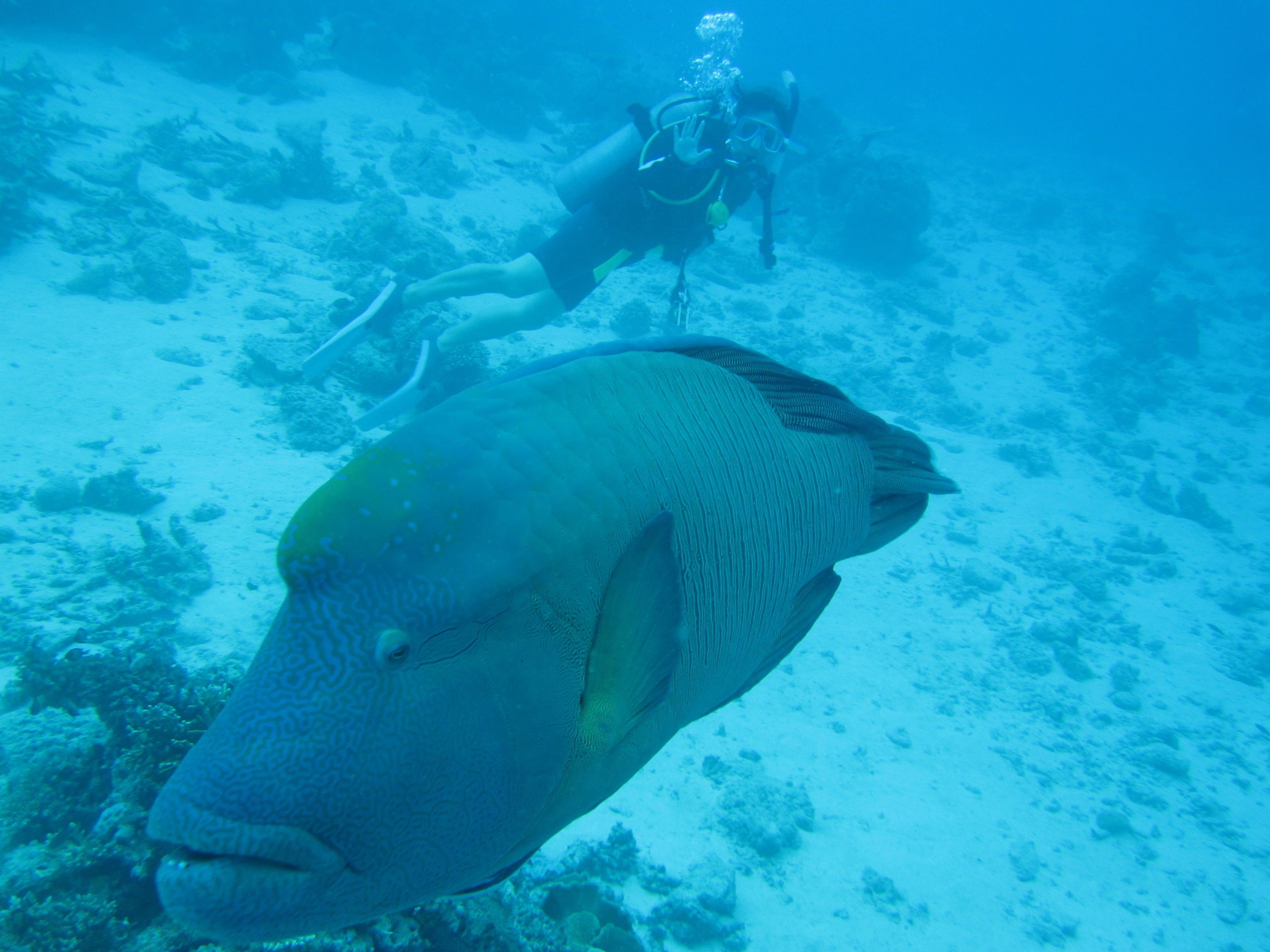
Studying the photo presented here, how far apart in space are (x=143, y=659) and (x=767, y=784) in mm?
5008

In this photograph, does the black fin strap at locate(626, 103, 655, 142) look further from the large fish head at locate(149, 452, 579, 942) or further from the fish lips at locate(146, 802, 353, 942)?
the fish lips at locate(146, 802, 353, 942)

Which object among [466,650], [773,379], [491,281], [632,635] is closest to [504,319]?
[491,281]

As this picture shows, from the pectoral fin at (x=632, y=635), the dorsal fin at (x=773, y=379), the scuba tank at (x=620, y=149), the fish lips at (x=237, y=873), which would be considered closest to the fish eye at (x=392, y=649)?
the fish lips at (x=237, y=873)

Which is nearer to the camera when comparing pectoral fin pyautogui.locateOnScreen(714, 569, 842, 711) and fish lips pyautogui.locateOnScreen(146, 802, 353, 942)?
fish lips pyautogui.locateOnScreen(146, 802, 353, 942)

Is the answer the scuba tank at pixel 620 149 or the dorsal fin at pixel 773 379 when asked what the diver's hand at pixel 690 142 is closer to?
the scuba tank at pixel 620 149

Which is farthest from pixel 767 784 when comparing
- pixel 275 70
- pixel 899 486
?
pixel 275 70

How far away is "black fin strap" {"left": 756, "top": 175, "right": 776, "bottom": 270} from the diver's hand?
0.77 meters

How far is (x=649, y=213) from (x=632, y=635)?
668 centimetres

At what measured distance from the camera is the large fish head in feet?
2.72

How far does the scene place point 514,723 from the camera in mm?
994

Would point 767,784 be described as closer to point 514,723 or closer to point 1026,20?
point 514,723

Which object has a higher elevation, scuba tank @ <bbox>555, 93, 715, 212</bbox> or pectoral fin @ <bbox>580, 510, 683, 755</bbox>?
scuba tank @ <bbox>555, 93, 715, 212</bbox>

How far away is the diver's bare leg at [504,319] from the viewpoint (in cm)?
738

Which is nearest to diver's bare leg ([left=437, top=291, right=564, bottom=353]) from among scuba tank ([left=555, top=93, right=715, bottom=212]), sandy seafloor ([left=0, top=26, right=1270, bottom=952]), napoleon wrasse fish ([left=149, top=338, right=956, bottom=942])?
scuba tank ([left=555, top=93, right=715, bottom=212])
